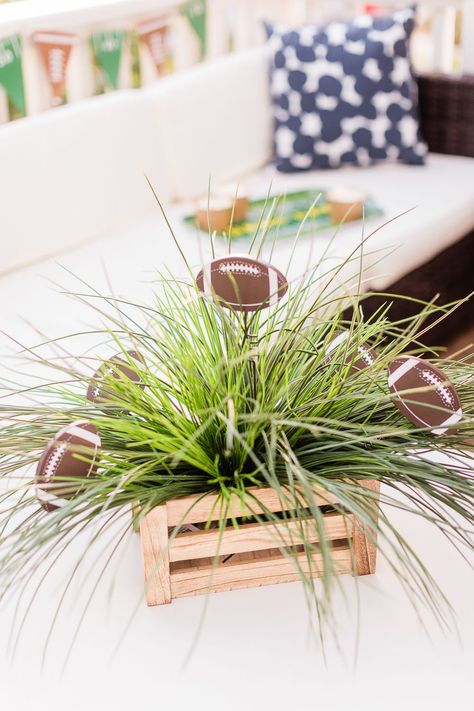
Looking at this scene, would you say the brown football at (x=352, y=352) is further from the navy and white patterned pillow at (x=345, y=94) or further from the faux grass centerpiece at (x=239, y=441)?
the navy and white patterned pillow at (x=345, y=94)

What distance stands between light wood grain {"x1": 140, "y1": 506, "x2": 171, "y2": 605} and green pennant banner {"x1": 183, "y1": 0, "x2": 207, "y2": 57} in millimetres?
2458

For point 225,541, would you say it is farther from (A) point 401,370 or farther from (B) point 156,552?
(A) point 401,370

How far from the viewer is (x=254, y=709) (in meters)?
0.99

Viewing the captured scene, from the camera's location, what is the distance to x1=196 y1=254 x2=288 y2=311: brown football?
1.10m

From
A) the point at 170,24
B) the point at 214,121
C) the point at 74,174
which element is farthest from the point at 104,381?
the point at 170,24

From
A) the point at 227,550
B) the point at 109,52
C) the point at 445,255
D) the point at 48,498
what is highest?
the point at 109,52

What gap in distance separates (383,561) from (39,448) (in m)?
0.48

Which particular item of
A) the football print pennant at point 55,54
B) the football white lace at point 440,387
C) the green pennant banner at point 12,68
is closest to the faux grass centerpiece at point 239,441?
the football white lace at point 440,387

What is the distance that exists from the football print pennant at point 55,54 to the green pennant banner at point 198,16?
0.56 m

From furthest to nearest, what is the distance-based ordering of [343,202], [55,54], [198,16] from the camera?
[198,16], [55,54], [343,202]

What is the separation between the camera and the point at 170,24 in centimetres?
307

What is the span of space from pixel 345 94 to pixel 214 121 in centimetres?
45

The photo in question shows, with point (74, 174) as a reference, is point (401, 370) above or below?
above

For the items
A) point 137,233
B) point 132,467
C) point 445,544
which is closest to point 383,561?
point 445,544
